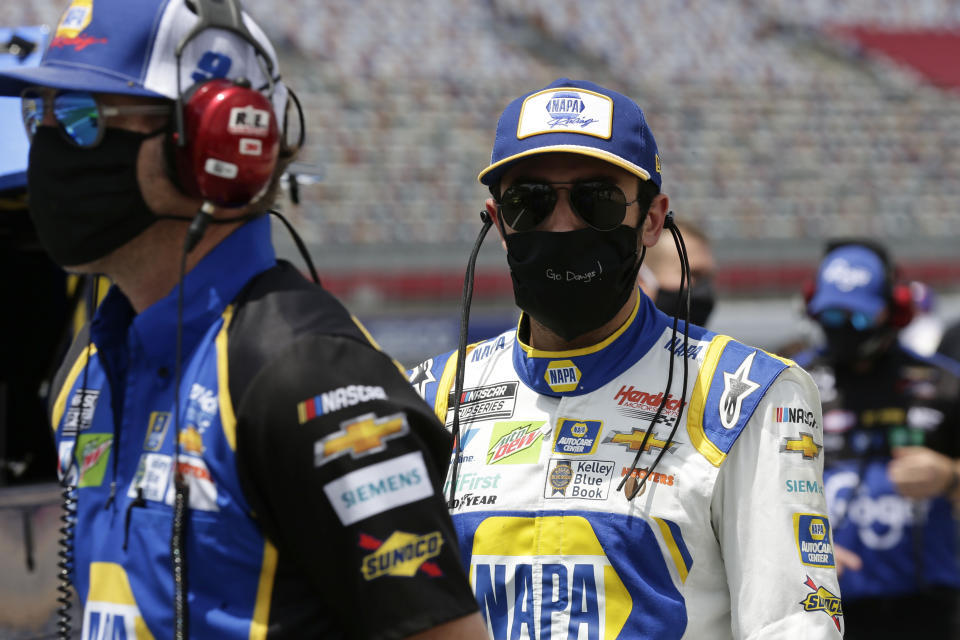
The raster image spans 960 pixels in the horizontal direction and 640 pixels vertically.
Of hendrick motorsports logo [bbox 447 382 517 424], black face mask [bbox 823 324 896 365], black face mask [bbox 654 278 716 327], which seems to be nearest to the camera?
hendrick motorsports logo [bbox 447 382 517 424]

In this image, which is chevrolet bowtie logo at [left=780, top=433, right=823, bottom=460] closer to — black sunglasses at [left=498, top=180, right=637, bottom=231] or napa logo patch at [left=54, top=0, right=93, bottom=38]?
black sunglasses at [left=498, top=180, right=637, bottom=231]

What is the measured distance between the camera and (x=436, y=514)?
53.3 inches

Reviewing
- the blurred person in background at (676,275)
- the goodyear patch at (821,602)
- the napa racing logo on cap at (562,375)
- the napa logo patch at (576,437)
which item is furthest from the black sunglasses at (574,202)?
the blurred person in background at (676,275)

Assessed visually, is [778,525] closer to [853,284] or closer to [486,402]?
[486,402]

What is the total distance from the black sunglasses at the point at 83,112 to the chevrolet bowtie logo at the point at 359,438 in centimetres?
48

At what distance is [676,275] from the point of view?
3600 millimetres

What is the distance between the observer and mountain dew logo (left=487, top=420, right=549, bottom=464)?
2188mm

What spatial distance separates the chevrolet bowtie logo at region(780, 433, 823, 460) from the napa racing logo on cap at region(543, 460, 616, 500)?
1.00ft

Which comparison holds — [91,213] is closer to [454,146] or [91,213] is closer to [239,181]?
[239,181]

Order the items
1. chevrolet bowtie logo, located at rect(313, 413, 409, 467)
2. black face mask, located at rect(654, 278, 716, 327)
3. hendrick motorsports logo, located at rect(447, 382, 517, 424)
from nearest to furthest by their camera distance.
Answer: chevrolet bowtie logo, located at rect(313, 413, 409, 467), hendrick motorsports logo, located at rect(447, 382, 517, 424), black face mask, located at rect(654, 278, 716, 327)

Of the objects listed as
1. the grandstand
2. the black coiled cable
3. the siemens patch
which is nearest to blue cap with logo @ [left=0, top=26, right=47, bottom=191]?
the black coiled cable

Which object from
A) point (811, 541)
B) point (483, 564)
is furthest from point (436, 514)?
point (811, 541)

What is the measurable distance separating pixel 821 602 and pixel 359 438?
104 centimetres

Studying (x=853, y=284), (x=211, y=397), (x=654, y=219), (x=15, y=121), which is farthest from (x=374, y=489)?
(x=853, y=284)
